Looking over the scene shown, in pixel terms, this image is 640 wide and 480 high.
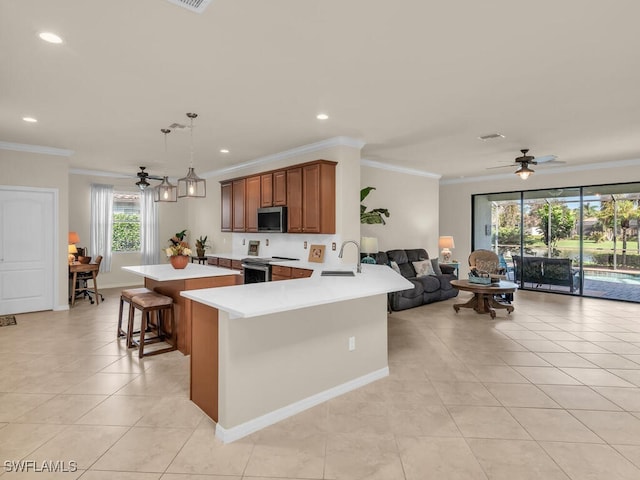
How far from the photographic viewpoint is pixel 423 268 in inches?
276

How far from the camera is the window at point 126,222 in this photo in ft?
28.3

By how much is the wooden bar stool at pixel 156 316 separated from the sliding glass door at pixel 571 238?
748 cm

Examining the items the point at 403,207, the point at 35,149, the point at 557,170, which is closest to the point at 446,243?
the point at 403,207

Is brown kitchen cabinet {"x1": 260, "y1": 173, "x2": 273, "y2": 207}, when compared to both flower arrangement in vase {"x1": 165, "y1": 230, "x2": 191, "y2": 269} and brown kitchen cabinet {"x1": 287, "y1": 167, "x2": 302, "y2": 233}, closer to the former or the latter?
brown kitchen cabinet {"x1": 287, "y1": 167, "x2": 302, "y2": 233}

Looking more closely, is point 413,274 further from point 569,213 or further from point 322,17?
point 322,17

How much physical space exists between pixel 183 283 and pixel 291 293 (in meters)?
1.95

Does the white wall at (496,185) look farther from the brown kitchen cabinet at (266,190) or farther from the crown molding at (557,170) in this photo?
the brown kitchen cabinet at (266,190)

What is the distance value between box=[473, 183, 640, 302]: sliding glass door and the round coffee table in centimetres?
266

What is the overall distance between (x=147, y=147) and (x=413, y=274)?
5.12 metres

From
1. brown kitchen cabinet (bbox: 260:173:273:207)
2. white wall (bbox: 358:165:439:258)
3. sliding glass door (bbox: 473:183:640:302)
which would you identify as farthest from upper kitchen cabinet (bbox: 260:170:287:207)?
sliding glass door (bbox: 473:183:640:302)

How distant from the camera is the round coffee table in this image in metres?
5.59

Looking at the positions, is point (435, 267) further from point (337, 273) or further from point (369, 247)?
point (337, 273)

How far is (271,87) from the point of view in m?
3.32

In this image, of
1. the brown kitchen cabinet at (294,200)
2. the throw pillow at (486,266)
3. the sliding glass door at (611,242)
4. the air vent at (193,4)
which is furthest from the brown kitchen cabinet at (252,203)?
the sliding glass door at (611,242)
